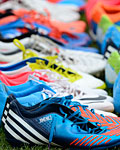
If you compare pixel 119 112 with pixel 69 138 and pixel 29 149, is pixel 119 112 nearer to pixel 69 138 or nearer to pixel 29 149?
pixel 69 138

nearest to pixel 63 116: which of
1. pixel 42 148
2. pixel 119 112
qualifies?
pixel 42 148

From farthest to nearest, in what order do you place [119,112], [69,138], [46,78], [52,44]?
[52,44] → [46,78] → [119,112] → [69,138]

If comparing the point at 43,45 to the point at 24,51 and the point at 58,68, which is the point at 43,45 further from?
the point at 58,68

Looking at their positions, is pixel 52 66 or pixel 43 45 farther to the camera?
pixel 43 45

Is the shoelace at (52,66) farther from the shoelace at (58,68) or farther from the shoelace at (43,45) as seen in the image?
the shoelace at (43,45)

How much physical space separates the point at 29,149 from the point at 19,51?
49.0 inches

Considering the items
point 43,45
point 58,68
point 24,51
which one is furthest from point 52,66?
point 43,45

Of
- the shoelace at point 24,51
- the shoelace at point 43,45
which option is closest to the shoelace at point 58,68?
the shoelace at point 24,51

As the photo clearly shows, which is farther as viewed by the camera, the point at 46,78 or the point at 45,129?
the point at 46,78

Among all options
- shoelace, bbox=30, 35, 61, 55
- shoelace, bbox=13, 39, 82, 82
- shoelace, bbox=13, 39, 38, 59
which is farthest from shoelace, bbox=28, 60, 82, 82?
shoelace, bbox=30, 35, 61, 55

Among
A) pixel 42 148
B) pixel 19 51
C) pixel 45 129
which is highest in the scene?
pixel 19 51

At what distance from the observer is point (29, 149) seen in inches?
66.8

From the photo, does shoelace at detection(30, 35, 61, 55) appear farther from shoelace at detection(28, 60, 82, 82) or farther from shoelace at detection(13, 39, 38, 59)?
shoelace at detection(28, 60, 82, 82)

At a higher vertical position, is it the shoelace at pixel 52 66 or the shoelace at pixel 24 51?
the shoelace at pixel 24 51
